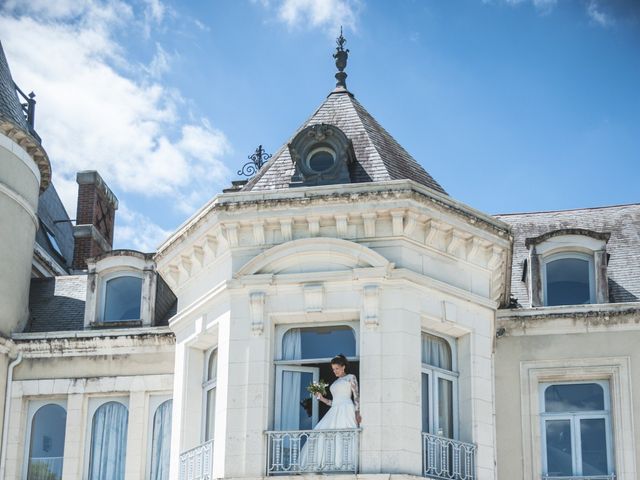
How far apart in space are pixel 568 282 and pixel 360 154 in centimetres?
449

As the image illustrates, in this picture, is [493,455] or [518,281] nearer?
[493,455]

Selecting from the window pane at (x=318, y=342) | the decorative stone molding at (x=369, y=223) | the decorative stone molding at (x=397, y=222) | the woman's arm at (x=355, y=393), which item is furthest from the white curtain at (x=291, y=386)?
the decorative stone molding at (x=397, y=222)

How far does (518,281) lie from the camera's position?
24062 mm

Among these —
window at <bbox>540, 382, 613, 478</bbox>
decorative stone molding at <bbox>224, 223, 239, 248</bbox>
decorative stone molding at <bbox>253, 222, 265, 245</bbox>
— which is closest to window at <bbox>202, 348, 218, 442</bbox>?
decorative stone molding at <bbox>224, 223, 239, 248</bbox>

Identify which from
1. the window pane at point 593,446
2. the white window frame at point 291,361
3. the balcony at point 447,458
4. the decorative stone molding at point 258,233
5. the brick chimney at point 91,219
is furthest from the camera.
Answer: the brick chimney at point 91,219

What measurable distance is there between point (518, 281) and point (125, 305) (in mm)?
6772

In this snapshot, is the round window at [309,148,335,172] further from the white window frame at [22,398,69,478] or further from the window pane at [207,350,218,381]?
the white window frame at [22,398,69,478]

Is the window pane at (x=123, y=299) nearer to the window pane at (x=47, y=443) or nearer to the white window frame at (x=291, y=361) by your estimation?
the window pane at (x=47, y=443)

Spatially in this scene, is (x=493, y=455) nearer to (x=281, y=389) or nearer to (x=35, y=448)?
(x=281, y=389)

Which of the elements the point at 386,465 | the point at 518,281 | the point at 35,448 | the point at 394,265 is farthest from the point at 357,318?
the point at 35,448

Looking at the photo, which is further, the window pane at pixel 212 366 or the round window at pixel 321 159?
the round window at pixel 321 159

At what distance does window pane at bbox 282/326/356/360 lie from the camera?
19844 millimetres

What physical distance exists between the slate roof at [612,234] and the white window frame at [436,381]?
3.27 m

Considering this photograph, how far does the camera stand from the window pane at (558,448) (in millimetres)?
21844
